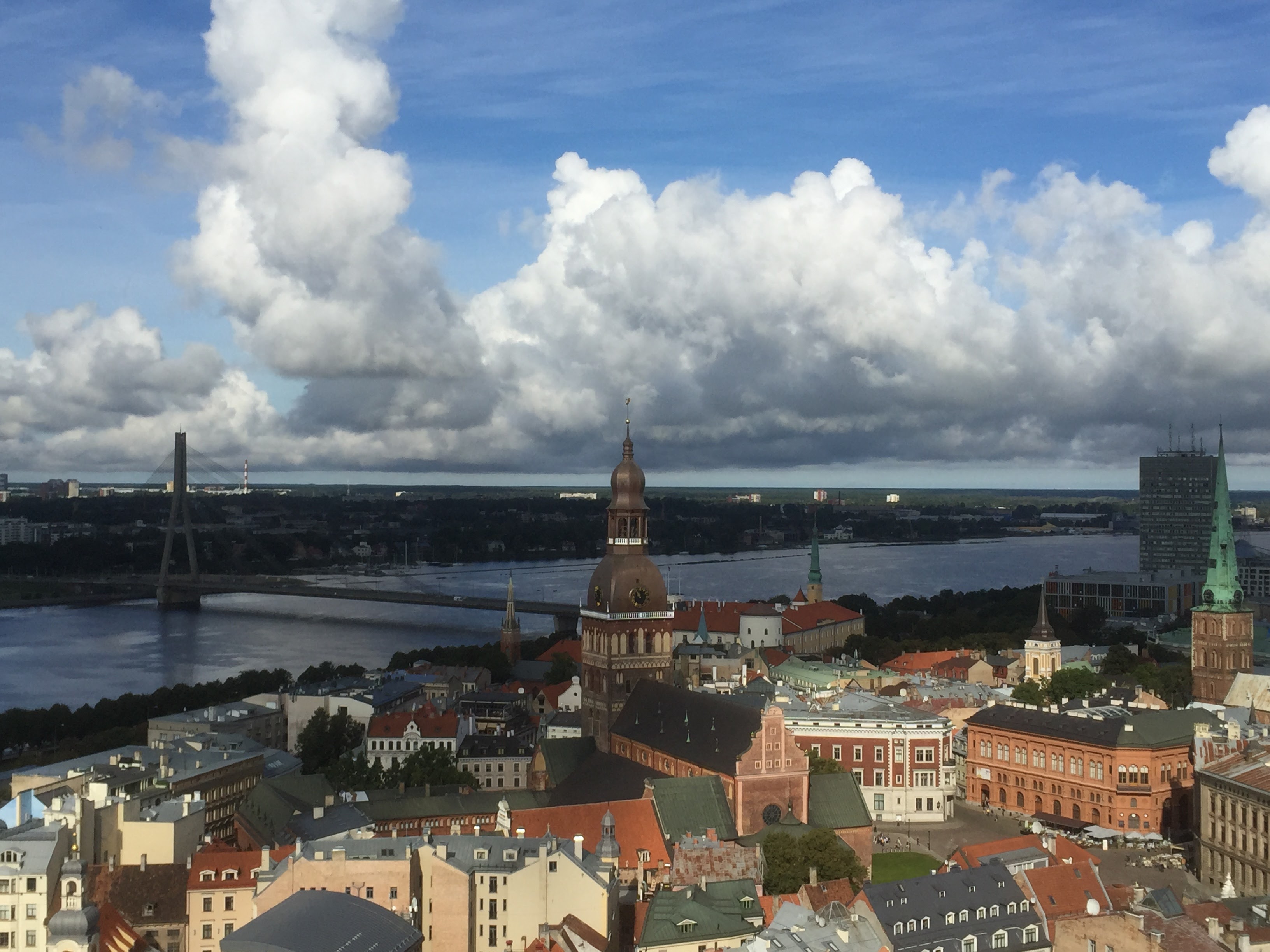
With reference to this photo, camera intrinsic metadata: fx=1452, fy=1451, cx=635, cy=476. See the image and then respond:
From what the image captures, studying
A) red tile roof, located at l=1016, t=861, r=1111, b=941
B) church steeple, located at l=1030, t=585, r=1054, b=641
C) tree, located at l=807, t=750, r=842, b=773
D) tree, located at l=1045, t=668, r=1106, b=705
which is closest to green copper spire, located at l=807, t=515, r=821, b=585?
church steeple, located at l=1030, t=585, r=1054, b=641

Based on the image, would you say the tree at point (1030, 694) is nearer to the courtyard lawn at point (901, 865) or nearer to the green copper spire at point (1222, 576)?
the green copper spire at point (1222, 576)

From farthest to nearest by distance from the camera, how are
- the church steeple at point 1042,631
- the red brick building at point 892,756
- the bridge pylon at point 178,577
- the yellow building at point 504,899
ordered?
the bridge pylon at point 178,577 < the church steeple at point 1042,631 < the red brick building at point 892,756 < the yellow building at point 504,899

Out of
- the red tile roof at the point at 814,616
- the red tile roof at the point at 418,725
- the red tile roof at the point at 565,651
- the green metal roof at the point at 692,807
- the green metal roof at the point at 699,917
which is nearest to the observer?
the green metal roof at the point at 699,917

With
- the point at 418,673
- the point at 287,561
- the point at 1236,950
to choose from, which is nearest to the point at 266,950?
the point at 1236,950

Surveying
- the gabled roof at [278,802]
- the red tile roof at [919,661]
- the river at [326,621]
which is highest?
the gabled roof at [278,802]

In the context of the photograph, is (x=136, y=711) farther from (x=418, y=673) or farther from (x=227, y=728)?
(x=418, y=673)

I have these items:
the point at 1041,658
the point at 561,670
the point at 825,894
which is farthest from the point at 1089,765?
the point at 561,670

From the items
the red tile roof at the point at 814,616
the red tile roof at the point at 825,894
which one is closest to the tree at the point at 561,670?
the red tile roof at the point at 814,616
